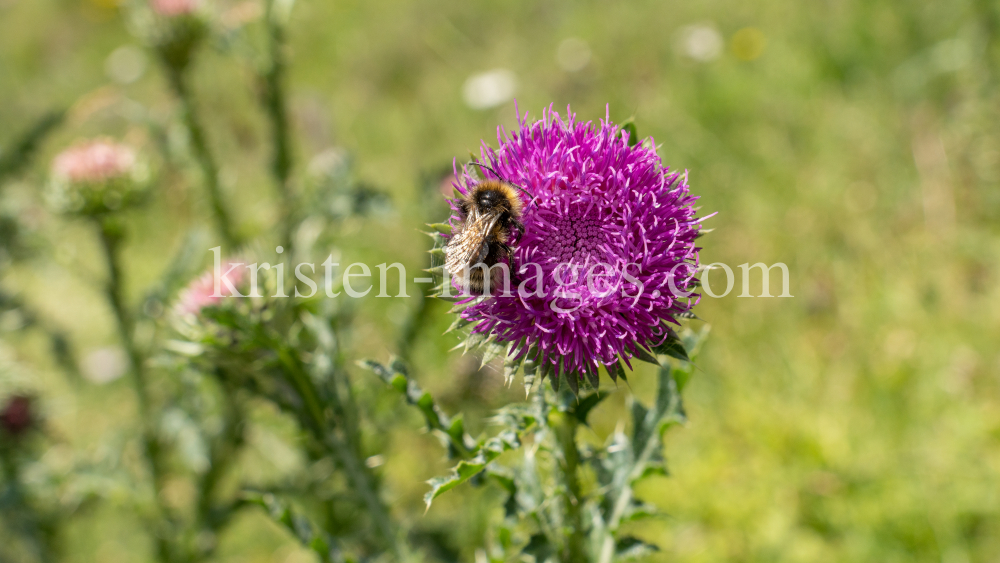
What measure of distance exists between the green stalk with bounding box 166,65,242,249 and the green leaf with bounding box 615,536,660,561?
310 cm

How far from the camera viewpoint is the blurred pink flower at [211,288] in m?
3.32

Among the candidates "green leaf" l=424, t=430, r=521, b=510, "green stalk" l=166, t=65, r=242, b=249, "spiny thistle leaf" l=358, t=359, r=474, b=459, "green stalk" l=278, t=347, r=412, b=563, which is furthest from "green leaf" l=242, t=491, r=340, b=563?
"green stalk" l=166, t=65, r=242, b=249

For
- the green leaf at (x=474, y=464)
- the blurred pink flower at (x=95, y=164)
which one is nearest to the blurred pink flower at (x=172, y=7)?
the blurred pink flower at (x=95, y=164)

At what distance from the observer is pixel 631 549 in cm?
246

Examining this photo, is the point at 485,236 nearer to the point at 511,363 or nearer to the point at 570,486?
the point at 511,363

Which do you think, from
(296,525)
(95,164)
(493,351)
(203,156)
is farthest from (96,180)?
(493,351)

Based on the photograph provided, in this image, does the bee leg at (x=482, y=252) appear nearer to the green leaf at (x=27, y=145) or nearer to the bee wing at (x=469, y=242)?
the bee wing at (x=469, y=242)

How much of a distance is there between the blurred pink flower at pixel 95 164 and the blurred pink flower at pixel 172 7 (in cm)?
93

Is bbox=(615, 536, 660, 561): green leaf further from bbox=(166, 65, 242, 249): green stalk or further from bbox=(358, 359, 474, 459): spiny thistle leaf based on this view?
bbox=(166, 65, 242, 249): green stalk

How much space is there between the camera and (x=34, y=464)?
4.27 meters

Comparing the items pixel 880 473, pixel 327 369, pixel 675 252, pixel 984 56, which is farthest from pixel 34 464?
pixel 984 56

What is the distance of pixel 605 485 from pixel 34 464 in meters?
3.76

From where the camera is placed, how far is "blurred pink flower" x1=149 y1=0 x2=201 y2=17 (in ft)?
14.2

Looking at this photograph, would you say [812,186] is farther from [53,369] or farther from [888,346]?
[53,369]
